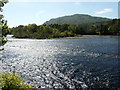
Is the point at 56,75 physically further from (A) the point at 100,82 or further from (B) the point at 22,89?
(B) the point at 22,89

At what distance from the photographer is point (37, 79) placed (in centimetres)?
2762

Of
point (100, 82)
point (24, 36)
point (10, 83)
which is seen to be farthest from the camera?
point (24, 36)

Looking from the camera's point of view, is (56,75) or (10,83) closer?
(10,83)

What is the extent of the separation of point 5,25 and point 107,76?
23296 mm

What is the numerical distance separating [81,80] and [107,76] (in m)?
6.43

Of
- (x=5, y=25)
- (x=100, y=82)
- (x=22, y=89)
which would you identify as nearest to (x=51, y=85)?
(x=100, y=82)

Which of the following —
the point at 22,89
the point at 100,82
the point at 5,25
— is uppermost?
the point at 5,25

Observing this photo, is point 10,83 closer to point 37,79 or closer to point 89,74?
point 37,79

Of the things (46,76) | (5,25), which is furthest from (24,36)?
(5,25)

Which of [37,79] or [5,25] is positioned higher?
[5,25]

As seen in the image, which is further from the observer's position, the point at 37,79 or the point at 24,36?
the point at 24,36

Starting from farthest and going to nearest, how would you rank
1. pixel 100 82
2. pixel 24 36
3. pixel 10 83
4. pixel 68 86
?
pixel 24 36 < pixel 100 82 < pixel 68 86 < pixel 10 83

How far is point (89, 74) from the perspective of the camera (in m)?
29.9

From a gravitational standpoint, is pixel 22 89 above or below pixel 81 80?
above
